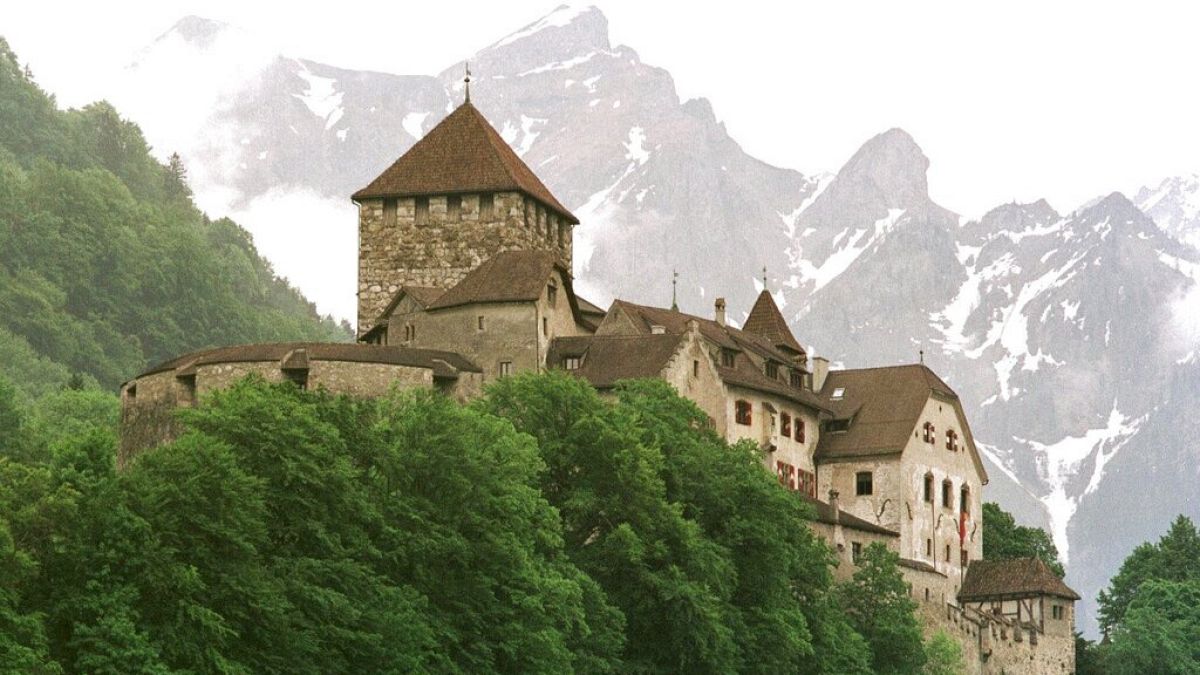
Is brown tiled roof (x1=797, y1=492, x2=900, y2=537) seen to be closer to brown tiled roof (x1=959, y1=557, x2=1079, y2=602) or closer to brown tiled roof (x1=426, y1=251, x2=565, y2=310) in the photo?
brown tiled roof (x1=959, y1=557, x2=1079, y2=602)

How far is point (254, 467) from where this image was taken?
7681cm

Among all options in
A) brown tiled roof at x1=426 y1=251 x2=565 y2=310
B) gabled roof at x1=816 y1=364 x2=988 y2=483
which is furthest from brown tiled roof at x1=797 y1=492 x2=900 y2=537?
brown tiled roof at x1=426 y1=251 x2=565 y2=310

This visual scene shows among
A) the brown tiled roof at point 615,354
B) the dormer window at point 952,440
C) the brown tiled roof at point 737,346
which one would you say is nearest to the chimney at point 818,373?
the brown tiled roof at point 737,346

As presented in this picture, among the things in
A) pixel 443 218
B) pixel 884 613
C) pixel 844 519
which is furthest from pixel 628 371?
pixel 844 519

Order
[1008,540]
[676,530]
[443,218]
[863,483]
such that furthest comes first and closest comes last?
1. [1008,540]
2. [863,483]
3. [443,218]
4. [676,530]

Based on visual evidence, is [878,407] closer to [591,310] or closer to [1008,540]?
[591,310]

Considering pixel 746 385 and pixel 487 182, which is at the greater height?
pixel 487 182

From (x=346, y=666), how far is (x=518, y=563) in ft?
33.0

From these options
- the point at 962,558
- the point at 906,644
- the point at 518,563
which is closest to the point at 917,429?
the point at 962,558

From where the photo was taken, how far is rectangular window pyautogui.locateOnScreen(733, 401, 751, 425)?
117500mm

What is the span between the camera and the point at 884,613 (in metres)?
112

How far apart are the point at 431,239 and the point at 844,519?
20406 mm

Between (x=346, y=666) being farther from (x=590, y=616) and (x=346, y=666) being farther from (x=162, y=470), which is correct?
(x=590, y=616)

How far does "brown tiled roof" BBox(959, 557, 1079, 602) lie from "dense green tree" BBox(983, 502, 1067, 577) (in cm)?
1166
